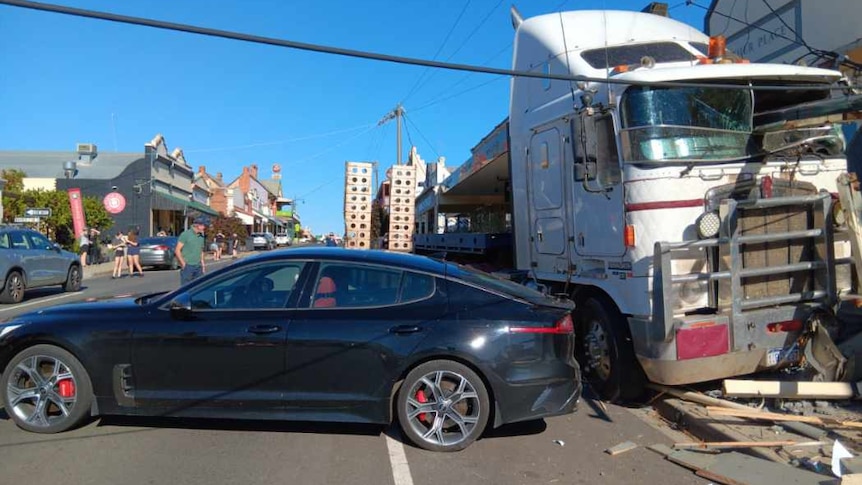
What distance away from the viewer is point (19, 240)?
43.2 feet

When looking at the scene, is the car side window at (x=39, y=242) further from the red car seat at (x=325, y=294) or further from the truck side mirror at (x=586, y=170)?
the truck side mirror at (x=586, y=170)

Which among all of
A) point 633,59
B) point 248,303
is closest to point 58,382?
point 248,303

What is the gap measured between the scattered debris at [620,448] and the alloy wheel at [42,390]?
13.3 ft

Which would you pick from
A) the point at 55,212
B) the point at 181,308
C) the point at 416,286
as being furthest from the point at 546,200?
the point at 55,212

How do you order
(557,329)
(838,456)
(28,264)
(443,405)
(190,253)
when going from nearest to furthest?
(838,456), (443,405), (557,329), (190,253), (28,264)

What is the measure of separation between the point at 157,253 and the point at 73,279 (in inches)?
331

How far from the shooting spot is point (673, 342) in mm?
4848

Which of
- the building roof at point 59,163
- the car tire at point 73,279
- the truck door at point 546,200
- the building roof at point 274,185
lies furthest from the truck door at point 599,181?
the building roof at point 274,185

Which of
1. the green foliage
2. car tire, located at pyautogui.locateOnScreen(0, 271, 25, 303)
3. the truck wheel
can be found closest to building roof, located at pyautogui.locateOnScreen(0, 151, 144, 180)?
the green foliage

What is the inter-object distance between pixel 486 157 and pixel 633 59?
3.07 metres

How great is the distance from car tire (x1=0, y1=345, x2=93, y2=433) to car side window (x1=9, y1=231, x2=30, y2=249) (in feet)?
32.6

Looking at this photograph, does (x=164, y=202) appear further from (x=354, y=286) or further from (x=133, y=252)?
(x=354, y=286)

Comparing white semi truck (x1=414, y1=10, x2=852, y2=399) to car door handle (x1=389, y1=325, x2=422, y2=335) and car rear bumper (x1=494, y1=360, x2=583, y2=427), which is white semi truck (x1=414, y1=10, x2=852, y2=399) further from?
car door handle (x1=389, y1=325, x2=422, y2=335)

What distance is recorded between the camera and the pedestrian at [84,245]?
75.2ft
